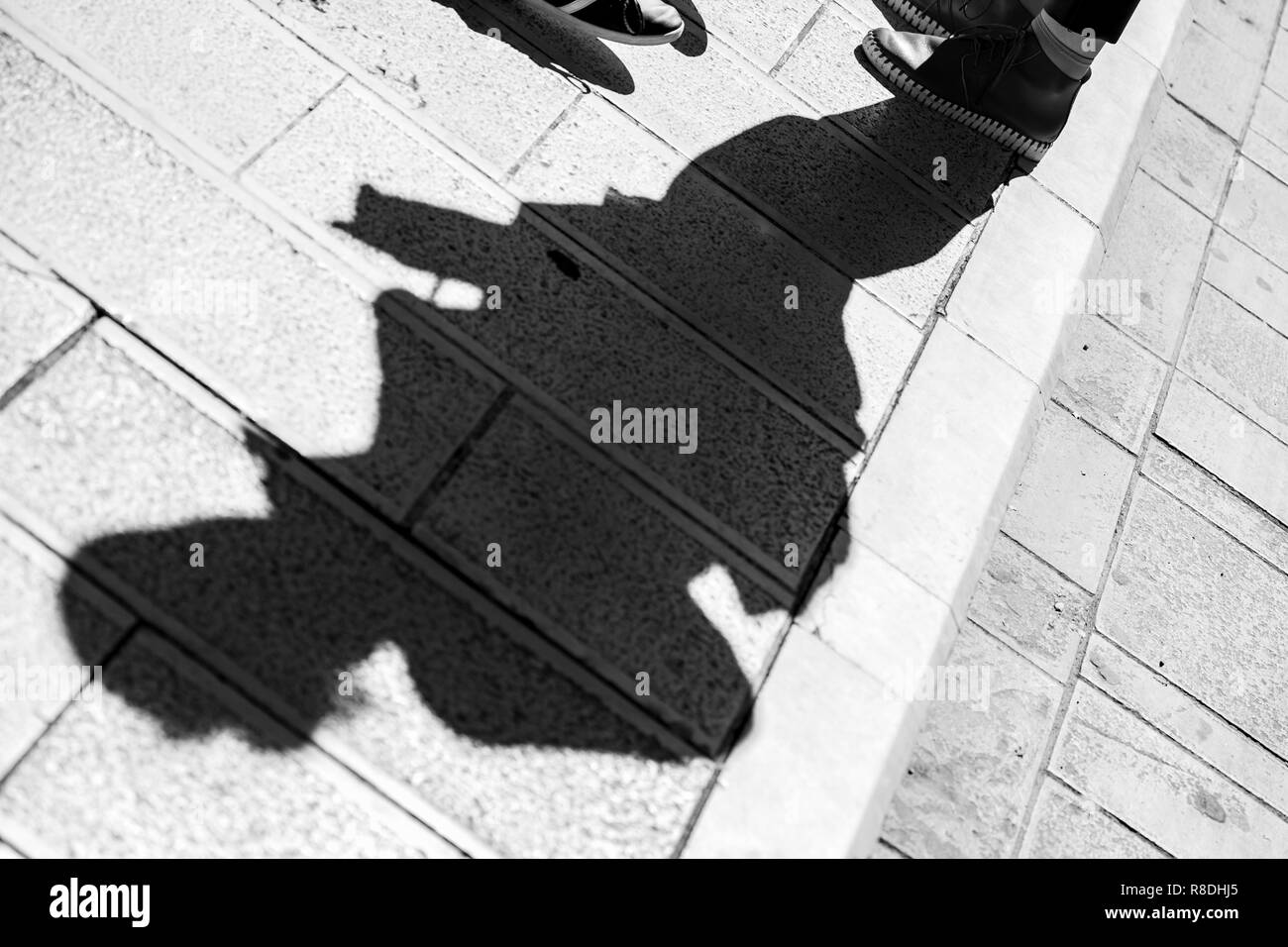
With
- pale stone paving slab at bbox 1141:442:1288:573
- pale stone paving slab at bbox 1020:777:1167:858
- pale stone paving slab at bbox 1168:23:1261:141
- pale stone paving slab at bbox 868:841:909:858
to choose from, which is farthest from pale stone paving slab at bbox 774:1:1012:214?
pale stone paving slab at bbox 868:841:909:858

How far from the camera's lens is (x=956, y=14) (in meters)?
→ 4.73

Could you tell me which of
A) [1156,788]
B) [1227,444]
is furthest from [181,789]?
[1227,444]

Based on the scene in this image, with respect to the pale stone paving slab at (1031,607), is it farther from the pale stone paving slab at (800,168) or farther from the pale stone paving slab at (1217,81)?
the pale stone paving slab at (1217,81)

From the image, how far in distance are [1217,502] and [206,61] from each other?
4214 mm

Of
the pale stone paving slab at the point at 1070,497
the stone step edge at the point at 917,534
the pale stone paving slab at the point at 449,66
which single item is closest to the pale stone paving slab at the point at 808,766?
the stone step edge at the point at 917,534

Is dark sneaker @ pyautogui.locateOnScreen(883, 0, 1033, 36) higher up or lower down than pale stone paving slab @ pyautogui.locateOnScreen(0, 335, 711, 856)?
higher up

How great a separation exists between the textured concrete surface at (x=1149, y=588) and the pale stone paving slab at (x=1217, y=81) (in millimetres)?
692

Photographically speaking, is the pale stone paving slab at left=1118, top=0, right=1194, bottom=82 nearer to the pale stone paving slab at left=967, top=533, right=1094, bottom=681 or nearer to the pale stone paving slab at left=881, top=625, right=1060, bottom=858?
the pale stone paving slab at left=967, top=533, right=1094, bottom=681

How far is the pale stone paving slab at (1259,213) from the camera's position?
17.1 feet

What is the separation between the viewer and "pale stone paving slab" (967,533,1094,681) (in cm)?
355

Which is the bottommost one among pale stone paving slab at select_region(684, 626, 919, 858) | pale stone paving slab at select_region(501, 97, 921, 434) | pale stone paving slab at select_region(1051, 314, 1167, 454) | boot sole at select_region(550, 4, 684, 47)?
pale stone paving slab at select_region(684, 626, 919, 858)

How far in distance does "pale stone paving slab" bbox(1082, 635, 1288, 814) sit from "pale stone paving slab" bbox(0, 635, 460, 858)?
2.42m

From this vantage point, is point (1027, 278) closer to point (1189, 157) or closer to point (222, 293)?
point (1189, 157)
